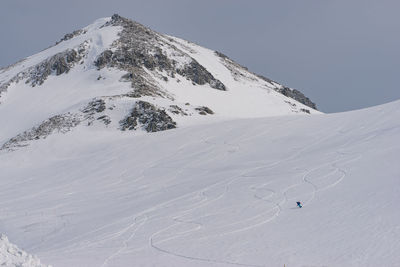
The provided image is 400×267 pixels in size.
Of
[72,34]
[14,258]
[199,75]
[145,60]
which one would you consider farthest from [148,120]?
[72,34]

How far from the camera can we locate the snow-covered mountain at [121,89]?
5072 centimetres

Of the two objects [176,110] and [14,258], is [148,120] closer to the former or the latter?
[176,110]

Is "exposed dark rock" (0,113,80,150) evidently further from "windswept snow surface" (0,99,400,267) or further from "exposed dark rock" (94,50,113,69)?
"exposed dark rock" (94,50,113,69)

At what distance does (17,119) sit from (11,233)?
44.5 meters


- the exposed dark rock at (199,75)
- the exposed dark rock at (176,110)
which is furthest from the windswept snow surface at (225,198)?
the exposed dark rock at (199,75)

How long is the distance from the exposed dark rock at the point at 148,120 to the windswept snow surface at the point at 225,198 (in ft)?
30.7

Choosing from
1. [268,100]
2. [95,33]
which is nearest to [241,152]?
[268,100]

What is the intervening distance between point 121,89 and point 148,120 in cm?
1627

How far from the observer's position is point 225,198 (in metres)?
18.7

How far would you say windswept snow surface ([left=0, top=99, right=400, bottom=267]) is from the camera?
12164 mm

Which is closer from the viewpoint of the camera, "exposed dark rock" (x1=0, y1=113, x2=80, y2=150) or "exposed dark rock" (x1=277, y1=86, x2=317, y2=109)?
"exposed dark rock" (x1=0, y1=113, x2=80, y2=150)

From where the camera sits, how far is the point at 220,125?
39.3m

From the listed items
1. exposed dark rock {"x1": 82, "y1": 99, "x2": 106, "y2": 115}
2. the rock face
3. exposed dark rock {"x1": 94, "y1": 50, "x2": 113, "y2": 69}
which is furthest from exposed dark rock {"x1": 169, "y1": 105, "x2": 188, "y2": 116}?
exposed dark rock {"x1": 94, "y1": 50, "x2": 113, "y2": 69}

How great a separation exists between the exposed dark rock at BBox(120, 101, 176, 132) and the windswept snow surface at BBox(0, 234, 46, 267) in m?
35.4
